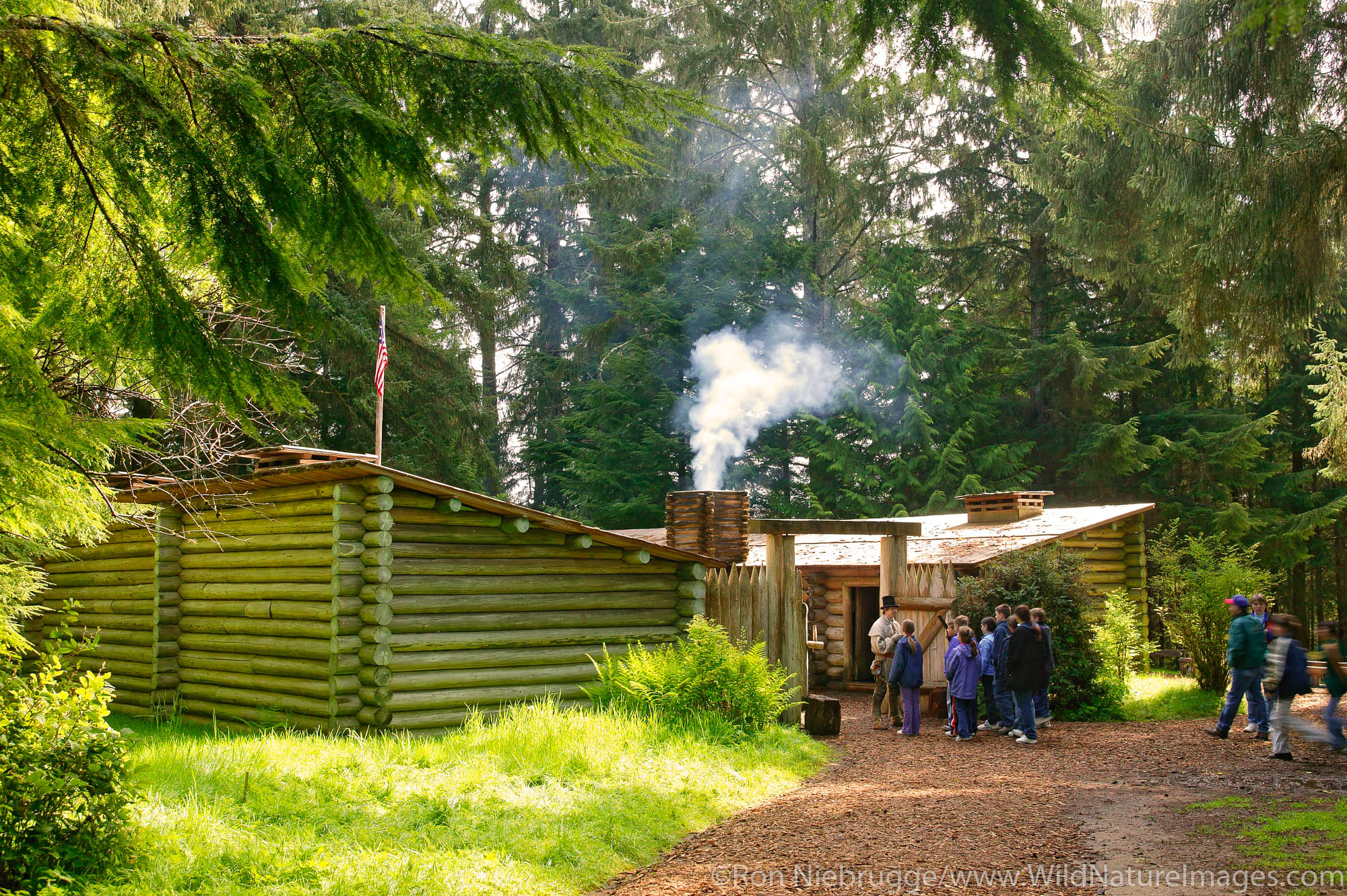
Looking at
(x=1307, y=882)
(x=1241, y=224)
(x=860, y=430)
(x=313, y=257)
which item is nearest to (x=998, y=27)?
(x=313, y=257)

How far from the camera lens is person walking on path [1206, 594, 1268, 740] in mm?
10891

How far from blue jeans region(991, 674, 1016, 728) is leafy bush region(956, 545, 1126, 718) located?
4.62 feet

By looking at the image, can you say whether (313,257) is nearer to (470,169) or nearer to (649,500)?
(649,500)

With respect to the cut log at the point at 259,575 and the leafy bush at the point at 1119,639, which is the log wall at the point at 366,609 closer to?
the cut log at the point at 259,575

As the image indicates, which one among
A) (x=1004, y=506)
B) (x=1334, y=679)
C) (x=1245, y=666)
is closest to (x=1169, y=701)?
(x=1245, y=666)

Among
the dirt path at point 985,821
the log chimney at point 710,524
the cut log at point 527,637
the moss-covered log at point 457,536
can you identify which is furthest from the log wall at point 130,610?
the dirt path at point 985,821

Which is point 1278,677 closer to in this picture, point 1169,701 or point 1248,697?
point 1248,697

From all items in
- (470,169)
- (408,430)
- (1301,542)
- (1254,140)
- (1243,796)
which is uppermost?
(470,169)

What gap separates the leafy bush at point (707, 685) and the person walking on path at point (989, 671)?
2.74 m

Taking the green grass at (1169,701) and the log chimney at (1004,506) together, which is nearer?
the green grass at (1169,701)

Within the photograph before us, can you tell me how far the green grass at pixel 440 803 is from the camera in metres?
5.70

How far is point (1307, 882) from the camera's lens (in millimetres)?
5457

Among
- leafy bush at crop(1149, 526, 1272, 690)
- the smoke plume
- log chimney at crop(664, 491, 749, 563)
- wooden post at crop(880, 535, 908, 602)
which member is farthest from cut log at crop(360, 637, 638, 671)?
the smoke plume

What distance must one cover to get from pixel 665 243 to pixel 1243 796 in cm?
2442
